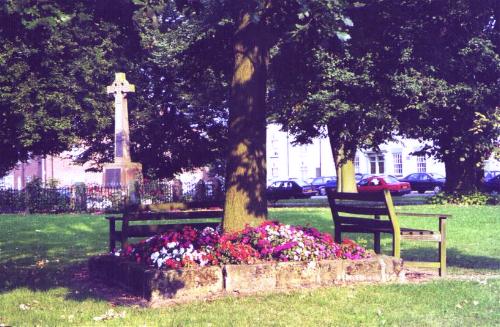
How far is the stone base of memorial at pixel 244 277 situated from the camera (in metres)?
7.23

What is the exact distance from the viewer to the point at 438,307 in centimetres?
662

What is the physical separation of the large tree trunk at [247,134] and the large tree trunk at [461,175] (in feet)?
69.9

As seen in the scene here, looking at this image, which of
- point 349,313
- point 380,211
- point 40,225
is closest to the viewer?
point 349,313

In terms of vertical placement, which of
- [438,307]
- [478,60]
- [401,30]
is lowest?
[438,307]

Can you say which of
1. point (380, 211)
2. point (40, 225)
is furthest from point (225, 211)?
point (40, 225)

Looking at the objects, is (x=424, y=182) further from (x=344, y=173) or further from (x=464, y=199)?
(x=464, y=199)

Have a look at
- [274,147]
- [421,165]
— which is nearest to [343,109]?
[421,165]

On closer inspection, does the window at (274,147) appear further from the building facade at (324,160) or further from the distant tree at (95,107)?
the distant tree at (95,107)

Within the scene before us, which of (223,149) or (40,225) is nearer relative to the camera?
(40,225)

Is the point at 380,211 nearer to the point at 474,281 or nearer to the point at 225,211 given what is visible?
the point at 474,281

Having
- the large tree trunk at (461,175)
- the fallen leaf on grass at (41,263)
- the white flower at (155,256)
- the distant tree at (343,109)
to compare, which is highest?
the distant tree at (343,109)

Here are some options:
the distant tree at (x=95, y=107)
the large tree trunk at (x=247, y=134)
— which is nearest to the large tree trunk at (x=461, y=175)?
the distant tree at (x=95, y=107)

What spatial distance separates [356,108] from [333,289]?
67.7 ft

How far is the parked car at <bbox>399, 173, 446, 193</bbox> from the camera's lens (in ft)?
161
